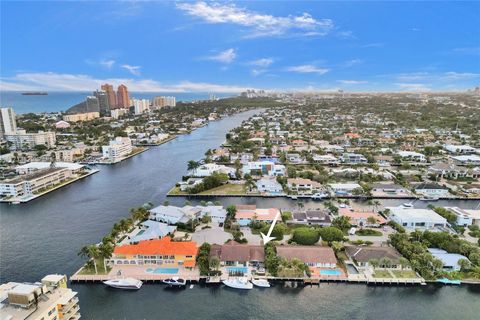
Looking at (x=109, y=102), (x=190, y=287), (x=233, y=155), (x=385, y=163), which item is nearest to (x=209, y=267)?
(x=190, y=287)

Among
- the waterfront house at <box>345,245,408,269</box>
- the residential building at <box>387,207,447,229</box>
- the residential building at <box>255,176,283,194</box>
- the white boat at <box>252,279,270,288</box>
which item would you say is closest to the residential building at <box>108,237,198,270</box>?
the white boat at <box>252,279,270,288</box>

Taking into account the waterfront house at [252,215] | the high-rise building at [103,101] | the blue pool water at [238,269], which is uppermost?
the high-rise building at [103,101]

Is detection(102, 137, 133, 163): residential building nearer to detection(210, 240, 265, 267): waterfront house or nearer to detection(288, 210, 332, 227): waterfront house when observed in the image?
detection(288, 210, 332, 227): waterfront house

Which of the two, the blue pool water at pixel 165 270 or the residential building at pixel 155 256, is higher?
the residential building at pixel 155 256

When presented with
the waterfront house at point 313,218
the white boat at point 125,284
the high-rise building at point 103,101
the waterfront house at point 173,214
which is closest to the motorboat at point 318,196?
the waterfront house at point 313,218

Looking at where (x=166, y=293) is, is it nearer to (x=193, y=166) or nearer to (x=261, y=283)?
(x=261, y=283)

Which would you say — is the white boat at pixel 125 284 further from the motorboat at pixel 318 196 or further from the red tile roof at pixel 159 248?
the motorboat at pixel 318 196
